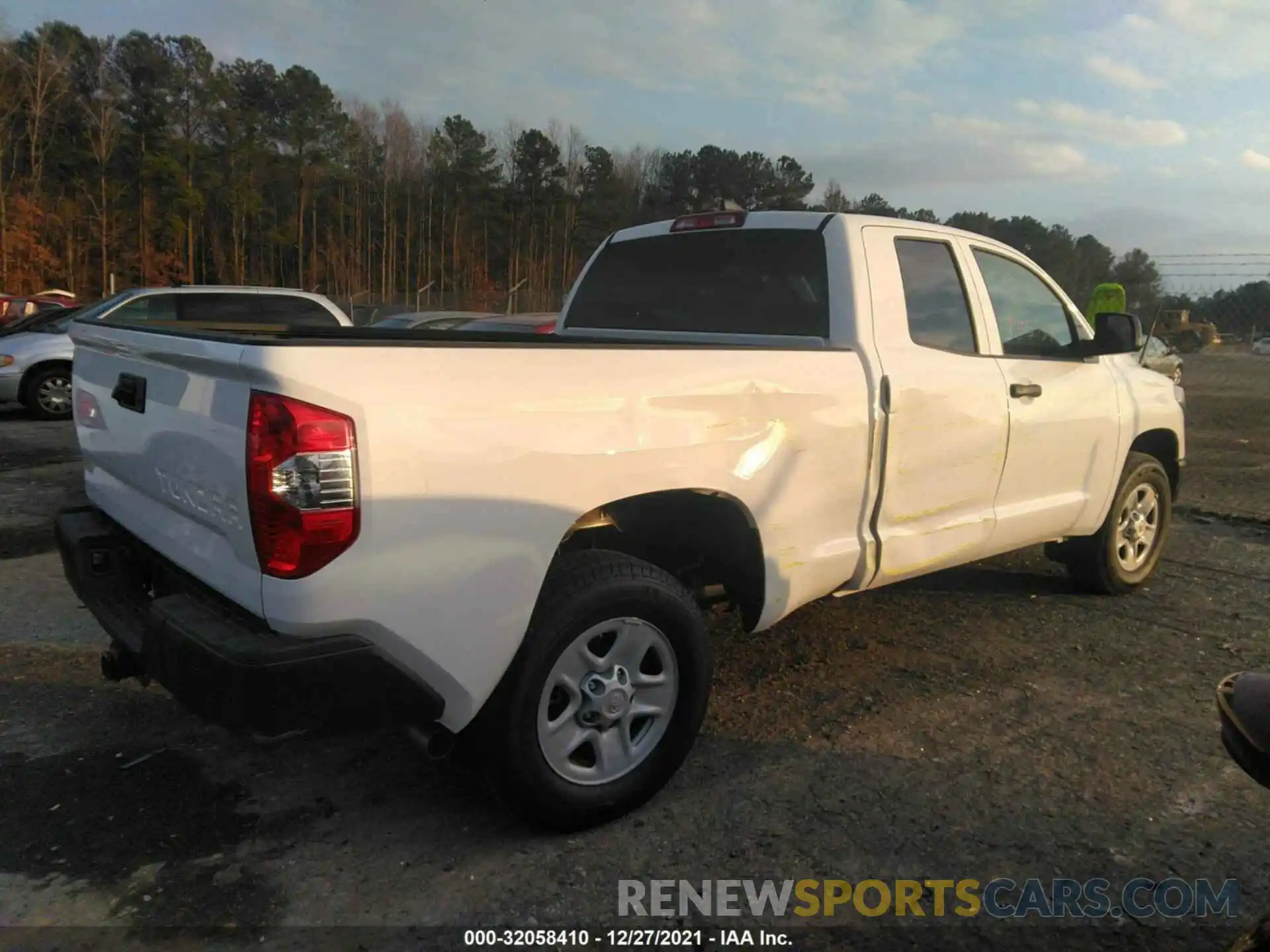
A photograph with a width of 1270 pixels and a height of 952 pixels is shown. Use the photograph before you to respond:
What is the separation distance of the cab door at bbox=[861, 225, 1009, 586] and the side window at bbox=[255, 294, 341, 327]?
8.01m

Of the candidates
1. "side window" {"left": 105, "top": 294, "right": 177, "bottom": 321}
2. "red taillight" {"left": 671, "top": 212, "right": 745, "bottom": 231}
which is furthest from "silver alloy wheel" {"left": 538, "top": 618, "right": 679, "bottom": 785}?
"side window" {"left": 105, "top": 294, "right": 177, "bottom": 321}

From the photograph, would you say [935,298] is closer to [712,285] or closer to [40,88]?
[712,285]

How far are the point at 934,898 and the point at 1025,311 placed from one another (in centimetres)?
302

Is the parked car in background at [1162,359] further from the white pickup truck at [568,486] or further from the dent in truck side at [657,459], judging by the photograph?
the dent in truck side at [657,459]

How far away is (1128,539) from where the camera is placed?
5395 mm

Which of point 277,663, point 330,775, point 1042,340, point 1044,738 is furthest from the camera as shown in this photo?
point 1042,340

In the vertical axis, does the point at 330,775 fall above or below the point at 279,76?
below

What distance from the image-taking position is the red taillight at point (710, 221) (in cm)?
428

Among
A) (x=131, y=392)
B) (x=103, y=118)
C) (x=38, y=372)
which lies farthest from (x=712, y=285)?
(x=103, y=118)

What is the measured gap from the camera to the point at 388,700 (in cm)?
236

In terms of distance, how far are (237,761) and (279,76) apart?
2184 inches

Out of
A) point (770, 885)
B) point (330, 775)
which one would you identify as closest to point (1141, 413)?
point (770, 885)

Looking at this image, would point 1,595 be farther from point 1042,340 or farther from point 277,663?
point 1042,340

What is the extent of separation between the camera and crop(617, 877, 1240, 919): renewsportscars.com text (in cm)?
258
